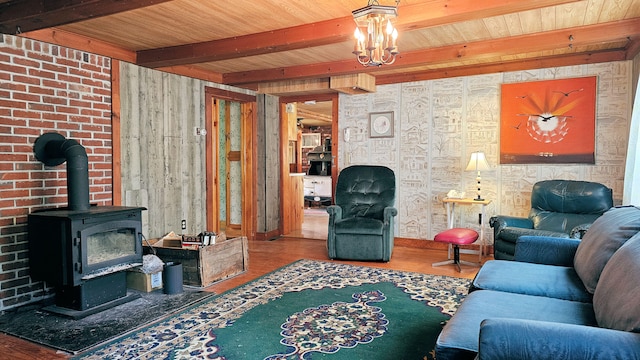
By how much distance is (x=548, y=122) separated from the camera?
199 inches

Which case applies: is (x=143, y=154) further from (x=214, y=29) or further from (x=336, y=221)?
(x=336, y=221)

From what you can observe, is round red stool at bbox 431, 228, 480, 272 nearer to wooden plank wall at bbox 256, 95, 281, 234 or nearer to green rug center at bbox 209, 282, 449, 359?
green rug center at bbox 209, 282, 449, 359

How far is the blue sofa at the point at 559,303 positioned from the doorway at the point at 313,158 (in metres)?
3.98

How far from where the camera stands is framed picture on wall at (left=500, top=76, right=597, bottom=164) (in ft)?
16.0

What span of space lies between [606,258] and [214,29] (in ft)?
11.5

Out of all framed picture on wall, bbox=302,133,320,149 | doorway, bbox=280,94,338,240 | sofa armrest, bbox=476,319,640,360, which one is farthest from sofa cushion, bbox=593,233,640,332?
framed picture on wall, bbox=302,133,320,149

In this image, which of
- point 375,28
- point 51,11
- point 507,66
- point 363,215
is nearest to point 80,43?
point 51,11

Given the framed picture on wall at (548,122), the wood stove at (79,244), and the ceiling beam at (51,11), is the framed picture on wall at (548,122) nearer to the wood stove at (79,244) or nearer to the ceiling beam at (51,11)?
the ceiling beam at (51,11)

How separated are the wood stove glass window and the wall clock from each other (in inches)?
143

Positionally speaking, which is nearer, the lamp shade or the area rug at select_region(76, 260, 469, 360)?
the area rug at select_region(76, 260, 469, 360)

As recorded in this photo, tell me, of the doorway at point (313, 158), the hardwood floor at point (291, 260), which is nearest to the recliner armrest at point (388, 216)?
the hardwood floor at point (291, 260)

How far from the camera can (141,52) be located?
15.0 ft

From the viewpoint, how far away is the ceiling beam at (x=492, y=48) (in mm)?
3885

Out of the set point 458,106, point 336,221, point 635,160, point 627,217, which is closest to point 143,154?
point 336,221
